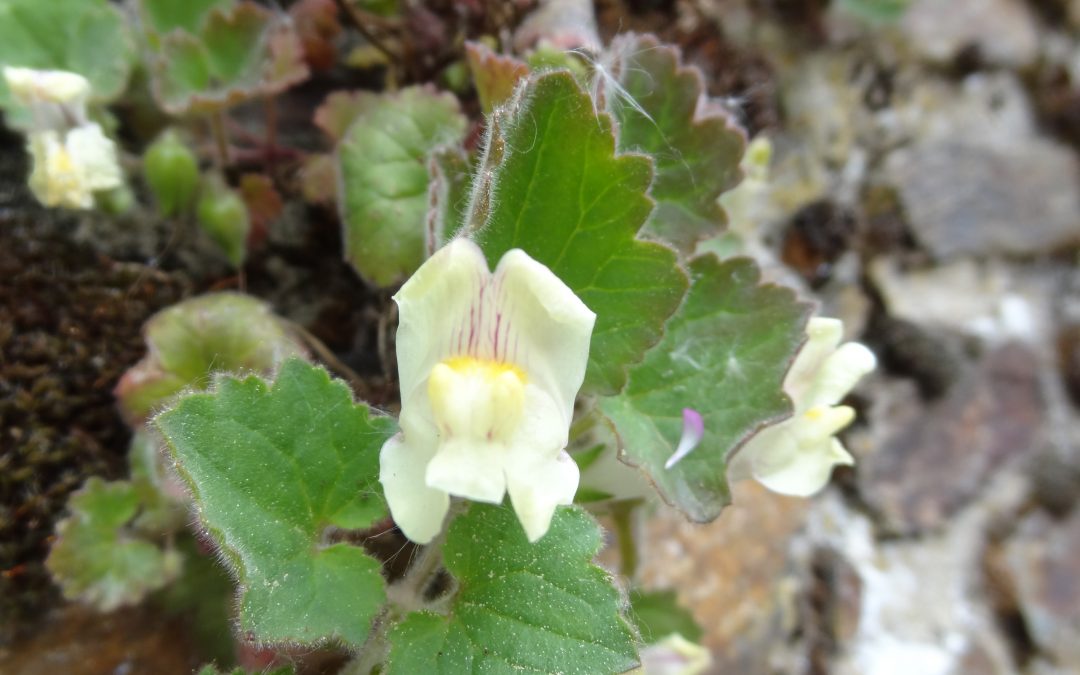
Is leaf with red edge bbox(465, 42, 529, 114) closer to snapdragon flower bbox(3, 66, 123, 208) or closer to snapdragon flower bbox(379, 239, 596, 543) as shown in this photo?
snapdragon flower bbox(379, 239, 596, 543)

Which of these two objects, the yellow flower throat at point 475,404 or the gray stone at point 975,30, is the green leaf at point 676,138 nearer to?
the yellow flower throat at point 475,404

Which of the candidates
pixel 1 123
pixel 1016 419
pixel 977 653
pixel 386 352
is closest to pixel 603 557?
pixel 386 352

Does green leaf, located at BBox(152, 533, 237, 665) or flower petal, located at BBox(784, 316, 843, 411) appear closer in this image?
flower petal, located at BBox(784, 316, 843, 411)

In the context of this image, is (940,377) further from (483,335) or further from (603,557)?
(483,335)

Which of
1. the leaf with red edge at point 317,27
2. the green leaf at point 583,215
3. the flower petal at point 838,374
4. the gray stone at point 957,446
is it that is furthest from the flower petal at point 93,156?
the gray stone at point 957,446

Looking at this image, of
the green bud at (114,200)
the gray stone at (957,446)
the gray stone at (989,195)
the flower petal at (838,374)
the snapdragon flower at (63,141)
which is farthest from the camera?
the gray stone at (989,195)

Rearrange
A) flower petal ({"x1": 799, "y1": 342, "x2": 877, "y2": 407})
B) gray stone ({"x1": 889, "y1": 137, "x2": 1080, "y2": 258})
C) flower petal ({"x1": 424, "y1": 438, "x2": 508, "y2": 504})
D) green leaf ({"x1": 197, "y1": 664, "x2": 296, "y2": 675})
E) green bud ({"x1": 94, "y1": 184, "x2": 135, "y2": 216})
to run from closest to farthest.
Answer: flower petal ({"x1": 424, "y1": 438, "x2": 508, "y2": 504}), green leaf ({"x1": 197, "y1": 664, "x2": 296, "y2": 675}), flower petal ({"x1": 799, "y1": 342, "x2": 877, "y2": 407}), green bud ({"x1": 94, "y1": 184, "x2": 135, "y2": 216}), gray stone ({"x1": 889, "y1": 137, "x2": 1080, "y2": 258})

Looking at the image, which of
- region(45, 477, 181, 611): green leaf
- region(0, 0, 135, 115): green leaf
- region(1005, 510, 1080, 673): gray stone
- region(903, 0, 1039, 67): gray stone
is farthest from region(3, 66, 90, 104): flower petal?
region(1005, 510, 1080, 673): gray stone
